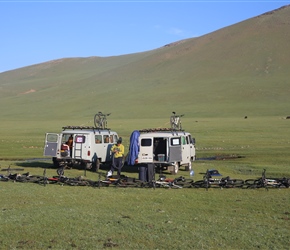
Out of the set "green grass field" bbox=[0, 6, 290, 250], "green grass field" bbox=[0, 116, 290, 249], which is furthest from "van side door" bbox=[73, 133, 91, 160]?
"green grass field" bbox=[0, 116, 290, 249]

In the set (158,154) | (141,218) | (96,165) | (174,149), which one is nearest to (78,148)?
(96,165)

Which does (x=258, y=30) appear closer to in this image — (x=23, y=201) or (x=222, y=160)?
(x=222, y=160)

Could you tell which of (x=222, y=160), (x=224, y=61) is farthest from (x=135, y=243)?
(x=224, y=61)

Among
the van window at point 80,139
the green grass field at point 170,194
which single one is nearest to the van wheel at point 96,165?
the green grass field at point 170,194

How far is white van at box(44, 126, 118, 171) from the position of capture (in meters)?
24.0

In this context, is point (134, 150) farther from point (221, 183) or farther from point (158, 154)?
point (221, 183)

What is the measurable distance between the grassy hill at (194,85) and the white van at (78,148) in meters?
65.6

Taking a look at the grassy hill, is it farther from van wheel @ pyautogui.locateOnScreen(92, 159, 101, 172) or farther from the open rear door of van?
the open rear door of van

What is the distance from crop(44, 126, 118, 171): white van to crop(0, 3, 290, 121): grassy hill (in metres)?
65.6

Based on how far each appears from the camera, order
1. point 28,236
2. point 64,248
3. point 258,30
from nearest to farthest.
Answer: point 64,248, point 28,236, point 258,30

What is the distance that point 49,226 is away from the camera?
1106cm

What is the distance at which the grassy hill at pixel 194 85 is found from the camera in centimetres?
9969

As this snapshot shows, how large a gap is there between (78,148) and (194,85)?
97812 mm

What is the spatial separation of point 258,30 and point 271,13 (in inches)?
728
